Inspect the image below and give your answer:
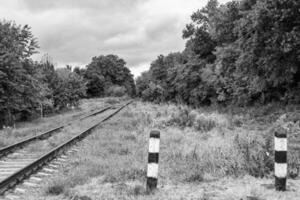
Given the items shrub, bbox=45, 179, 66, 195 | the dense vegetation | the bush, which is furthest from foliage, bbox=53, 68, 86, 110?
the bush

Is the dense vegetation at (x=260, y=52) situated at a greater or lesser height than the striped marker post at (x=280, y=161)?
greater

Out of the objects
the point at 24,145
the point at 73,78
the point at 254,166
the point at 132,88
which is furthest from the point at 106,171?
the point at 132,88

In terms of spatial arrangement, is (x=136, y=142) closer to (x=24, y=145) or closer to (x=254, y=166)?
(x=24, y=145)

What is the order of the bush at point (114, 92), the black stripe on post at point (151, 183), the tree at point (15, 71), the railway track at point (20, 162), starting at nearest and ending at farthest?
the black stripe on post at point (151, 183)
the railway track at point (20, 162)
the tree at point (15, 71)
the bush at point (114, 92)

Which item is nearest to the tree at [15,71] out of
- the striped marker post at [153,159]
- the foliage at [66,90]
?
the foliage at [66,90]

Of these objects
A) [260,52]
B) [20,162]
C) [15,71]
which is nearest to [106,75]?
[15,71]

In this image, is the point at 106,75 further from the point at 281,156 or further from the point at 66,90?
the point at 281,156

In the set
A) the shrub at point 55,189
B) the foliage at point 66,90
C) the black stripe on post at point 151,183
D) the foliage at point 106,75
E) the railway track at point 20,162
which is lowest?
the railway track at point 20,162

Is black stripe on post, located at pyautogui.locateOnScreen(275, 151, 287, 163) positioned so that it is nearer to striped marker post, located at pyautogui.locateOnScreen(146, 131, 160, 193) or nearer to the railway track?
striped marker post, located at pyautogui.locateOnScreen(146, 131, 160, 193)

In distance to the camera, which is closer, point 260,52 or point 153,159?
point 153,159

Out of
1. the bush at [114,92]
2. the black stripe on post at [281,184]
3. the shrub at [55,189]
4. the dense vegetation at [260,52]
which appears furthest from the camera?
the bush at [114,92]

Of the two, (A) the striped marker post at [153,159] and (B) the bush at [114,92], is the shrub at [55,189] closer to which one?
(A) the striped marker post at [153,159]

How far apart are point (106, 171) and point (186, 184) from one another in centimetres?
188

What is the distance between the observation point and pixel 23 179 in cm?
642
